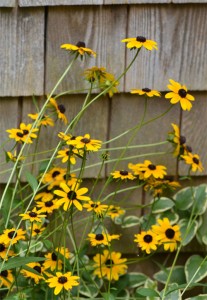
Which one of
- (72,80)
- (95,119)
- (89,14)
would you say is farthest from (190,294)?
(89,14)

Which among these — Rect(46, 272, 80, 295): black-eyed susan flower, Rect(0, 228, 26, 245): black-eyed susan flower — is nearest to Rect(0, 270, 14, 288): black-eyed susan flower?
Rect(0, 228, 26, 245): black-eyed susan flower

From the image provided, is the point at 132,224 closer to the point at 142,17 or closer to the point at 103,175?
the point at 103,175

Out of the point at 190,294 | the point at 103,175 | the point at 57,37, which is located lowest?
the point at 190,294

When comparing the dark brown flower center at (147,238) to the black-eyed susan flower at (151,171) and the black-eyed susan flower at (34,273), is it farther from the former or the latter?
the black-eyed susan flower at (34,273)

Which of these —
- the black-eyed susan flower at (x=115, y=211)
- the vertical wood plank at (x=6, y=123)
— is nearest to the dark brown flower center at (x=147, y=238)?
the black-eyed susan flower at (x=115, y=211)

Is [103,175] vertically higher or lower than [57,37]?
lower

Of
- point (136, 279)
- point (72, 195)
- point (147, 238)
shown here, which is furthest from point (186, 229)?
point (72, 195)

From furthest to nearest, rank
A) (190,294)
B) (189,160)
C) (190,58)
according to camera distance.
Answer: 1. (190,294)
2. (190,58)
3. (189,160)
